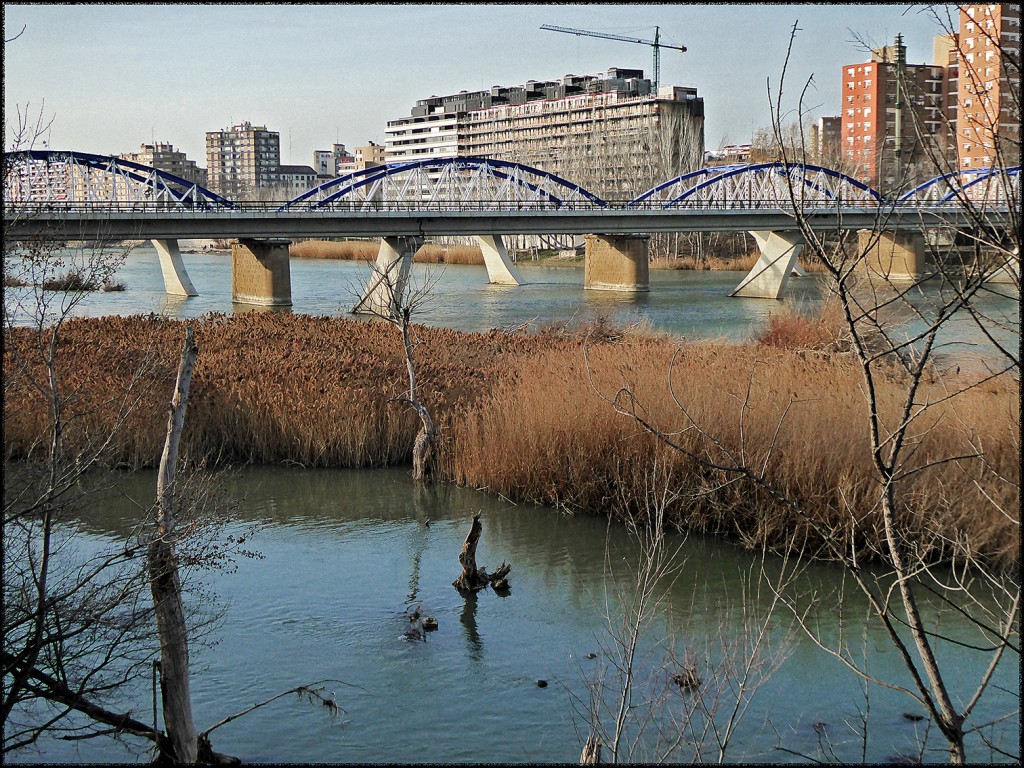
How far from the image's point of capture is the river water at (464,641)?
7.33 meters

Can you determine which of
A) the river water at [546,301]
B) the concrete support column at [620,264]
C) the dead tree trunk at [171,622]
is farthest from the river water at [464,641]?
the concrete support column at [620,264]

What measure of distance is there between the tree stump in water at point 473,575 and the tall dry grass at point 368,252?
67.7m

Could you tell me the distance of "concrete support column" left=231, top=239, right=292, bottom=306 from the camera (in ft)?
160

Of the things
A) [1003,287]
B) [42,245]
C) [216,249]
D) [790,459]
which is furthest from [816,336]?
[216,249]

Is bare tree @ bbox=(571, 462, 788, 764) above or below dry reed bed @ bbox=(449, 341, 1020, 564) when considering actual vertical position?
below

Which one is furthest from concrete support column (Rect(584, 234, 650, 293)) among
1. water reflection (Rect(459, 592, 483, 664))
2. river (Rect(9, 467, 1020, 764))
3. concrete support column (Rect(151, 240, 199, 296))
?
water reflection (Rect(459, 592, 483, 664))

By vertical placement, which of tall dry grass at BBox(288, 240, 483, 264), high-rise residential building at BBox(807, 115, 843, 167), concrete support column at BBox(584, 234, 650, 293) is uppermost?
high-rise residential building at BBox(807, 115, 843, 167)

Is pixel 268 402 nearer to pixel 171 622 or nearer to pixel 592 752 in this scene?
pixel 171 622

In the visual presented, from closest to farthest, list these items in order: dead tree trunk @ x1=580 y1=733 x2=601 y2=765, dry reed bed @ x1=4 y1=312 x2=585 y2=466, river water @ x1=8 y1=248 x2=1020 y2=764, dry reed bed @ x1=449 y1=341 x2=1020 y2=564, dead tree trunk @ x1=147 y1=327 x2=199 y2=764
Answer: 1. dead tree trunk @ x1=580 y1=733 x2=601 y2=765
2. dead tree trunk @ x1=147 y1=327 x2=199 y2=764
3. river water @ x1=8 y1=248 x2=1020 y2=764
4. dry reed bed @ x1=449 y1=341 x2=1020 y2=564
5. dry reed bed @ x1=4 y1=312 x2=585 y2=466

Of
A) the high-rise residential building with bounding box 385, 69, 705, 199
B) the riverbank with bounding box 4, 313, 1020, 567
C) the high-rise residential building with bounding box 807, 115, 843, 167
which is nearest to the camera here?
the riverbank with bounding box 4, 313, 1020, 567

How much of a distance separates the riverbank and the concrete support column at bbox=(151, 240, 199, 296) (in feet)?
116

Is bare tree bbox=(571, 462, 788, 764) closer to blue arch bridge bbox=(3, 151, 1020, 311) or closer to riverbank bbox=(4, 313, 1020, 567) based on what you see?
riverbank bbox=(4, 313, 1020, 567)

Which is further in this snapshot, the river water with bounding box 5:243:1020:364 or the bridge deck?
the bridge deck

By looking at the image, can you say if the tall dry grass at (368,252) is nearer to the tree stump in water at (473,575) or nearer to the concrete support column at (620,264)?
the concrete support column at (620,264)
